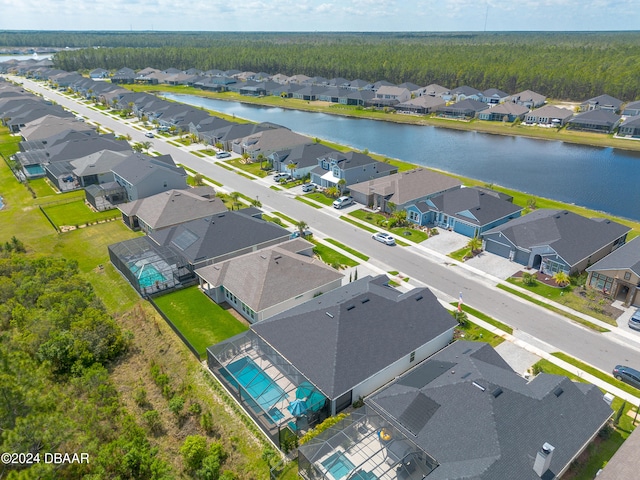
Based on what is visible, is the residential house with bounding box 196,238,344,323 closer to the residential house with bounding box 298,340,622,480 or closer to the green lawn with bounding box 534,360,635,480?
the residential house with bounding box 298,340,622,480

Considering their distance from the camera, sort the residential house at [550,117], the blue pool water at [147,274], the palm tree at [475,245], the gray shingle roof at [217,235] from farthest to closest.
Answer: the residential house at [550,117], the palm tree at [475,245], the gray shingle roof at [217,235], the blue pool water at [147,274]

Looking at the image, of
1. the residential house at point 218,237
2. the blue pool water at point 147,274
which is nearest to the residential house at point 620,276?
the residential house at point 218,237

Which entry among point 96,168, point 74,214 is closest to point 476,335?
point 74,214

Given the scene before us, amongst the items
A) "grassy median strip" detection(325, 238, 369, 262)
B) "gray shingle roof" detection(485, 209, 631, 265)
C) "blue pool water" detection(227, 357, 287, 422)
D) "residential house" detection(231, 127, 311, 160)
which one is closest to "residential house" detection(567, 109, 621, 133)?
"residential house" detection(231, 127, 311, 160)

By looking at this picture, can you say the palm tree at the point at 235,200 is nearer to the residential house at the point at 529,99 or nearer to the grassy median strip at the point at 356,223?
the grassy median strip at the point at 356,223

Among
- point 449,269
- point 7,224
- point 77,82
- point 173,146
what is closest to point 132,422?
point 449,269

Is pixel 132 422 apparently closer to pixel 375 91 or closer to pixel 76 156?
pixel 76 156
